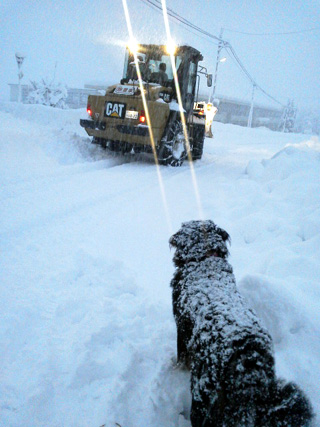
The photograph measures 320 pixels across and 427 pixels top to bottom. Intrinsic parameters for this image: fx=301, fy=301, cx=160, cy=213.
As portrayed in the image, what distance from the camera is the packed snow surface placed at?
1.76 metres

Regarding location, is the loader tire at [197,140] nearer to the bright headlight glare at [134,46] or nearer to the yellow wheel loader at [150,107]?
the yellow wheel loader at [150,107]

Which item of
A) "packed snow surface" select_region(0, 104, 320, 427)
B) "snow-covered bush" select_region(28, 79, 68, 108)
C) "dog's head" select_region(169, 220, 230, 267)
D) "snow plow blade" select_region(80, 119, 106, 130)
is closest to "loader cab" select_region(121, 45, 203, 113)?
"snow plow blade" select_region(80, 119, 106, 130)

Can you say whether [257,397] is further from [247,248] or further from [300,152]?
[300,152]

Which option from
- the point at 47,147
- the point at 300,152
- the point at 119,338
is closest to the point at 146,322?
the point at 119,338

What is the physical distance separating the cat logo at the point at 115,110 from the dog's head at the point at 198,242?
19.8 ft

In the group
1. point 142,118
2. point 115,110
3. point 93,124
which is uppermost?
point 115,110

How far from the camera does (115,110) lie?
7.62 metres

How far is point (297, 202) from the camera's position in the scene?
4582 mm

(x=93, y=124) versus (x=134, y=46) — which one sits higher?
(x=134, y=46)

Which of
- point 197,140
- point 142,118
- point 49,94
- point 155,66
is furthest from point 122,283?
point 49,94

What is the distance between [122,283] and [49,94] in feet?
122

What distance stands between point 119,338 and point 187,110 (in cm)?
791

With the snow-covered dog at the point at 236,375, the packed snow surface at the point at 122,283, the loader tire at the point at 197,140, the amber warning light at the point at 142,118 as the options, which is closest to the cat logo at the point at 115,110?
the amber warning light at the point at 142,118

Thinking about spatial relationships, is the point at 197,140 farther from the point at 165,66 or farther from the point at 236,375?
the point at 236,375
